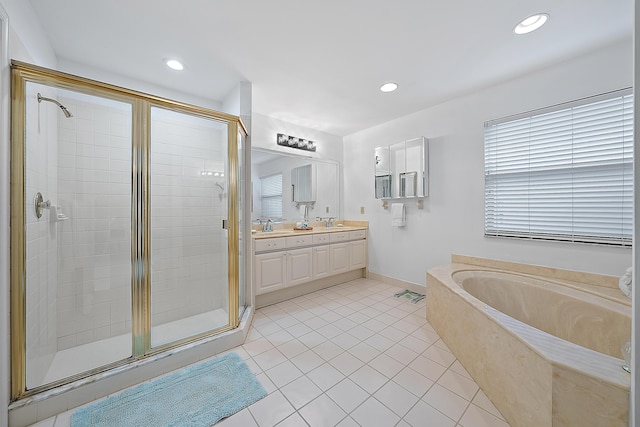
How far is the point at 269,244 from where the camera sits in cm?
271

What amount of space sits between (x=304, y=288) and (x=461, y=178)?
2.31 m

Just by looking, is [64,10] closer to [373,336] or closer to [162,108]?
[162,108]

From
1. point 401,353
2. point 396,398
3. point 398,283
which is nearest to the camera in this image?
point 396,398

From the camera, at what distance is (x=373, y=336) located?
208cm

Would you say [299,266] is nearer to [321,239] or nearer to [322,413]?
[321,239]

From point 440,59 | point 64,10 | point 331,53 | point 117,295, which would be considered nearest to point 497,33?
point 440,59

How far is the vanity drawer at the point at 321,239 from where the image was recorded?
3.14 meters

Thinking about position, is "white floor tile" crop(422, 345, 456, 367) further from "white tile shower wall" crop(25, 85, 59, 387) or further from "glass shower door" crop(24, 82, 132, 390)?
"white tile shower wall" crop(25, 85, 59, 387)

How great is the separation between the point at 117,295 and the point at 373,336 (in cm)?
215

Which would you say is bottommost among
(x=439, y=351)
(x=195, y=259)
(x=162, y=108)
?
(x=439, y=351)

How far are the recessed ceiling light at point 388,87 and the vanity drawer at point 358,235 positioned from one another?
1908mm

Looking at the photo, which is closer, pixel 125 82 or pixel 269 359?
pixel 269 359

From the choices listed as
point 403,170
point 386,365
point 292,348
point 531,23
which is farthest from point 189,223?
point 531,23

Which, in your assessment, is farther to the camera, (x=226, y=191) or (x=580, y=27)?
(x=226, y=191)
